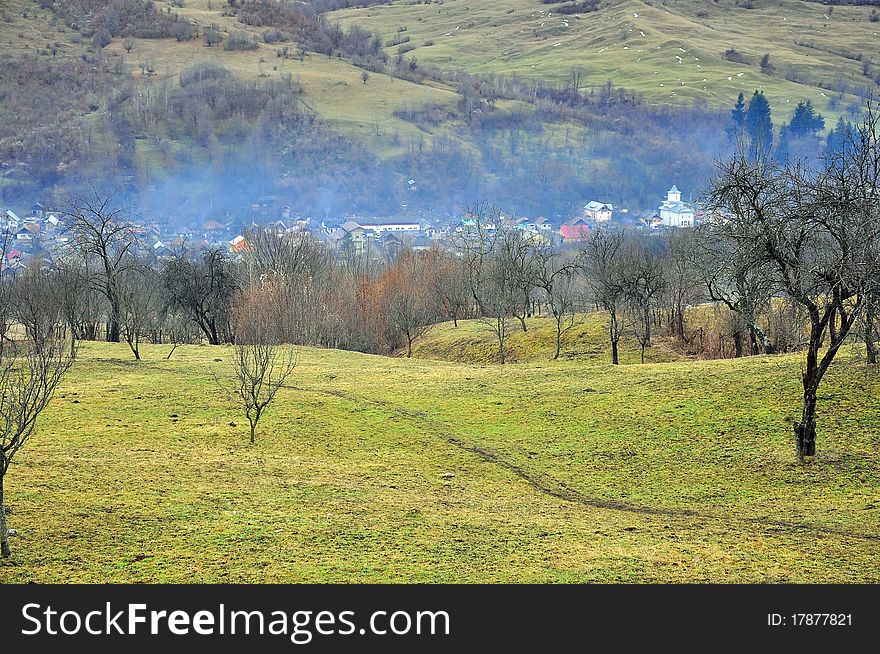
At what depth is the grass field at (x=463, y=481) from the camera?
1571 cm

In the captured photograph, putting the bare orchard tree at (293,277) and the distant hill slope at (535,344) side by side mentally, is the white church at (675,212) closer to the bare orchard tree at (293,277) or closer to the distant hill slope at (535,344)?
the bare orchard tree at (293,277)

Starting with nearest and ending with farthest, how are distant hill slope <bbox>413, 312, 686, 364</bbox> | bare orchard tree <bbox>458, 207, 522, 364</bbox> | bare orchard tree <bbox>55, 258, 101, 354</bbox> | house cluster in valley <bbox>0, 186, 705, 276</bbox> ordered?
bare orchard tree <bbox>55, 258, 101, 354</bbox> < distant hill slope <bbox>413, 312, 686, 364</bbox> < bare orchard tree <bbox>458, 207, 522, 364</bbox> < house cluster in valley <bbox>0, 186, 705, 276</bbox>

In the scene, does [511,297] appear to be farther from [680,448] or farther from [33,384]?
[33,384]

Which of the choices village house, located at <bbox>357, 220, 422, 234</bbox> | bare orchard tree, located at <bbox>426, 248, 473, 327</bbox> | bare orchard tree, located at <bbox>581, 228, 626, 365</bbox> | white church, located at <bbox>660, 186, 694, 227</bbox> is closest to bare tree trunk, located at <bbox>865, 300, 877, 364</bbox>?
bare orchard tree, located at <bbox>581, 228, 626, 365</bbox>

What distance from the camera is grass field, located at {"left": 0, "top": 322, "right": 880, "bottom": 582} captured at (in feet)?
51.5

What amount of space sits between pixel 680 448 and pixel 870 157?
9.43 metres

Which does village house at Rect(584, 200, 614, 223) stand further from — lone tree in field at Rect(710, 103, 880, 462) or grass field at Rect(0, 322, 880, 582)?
lone tree in field at Rect(710, 103, 880, 462)

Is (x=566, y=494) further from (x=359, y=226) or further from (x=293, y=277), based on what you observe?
(x=359, y=226)

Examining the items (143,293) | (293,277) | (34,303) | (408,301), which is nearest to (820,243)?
(34,303)

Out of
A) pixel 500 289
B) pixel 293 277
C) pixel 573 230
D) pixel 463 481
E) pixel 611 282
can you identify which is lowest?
pixel 463 481

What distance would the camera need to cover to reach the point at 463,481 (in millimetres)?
23078

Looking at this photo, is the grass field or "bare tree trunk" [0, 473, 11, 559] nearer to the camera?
"bare tree trunk" [0, 473, 11, 559]

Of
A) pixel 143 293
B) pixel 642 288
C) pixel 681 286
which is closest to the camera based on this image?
pixel 642 288

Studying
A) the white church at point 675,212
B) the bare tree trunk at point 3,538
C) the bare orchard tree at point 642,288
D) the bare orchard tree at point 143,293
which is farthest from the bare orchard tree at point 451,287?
the white church at point 675,212
